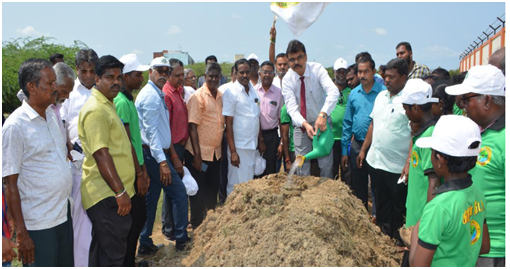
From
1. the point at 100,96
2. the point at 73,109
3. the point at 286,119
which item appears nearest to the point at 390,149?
the point at 286,119

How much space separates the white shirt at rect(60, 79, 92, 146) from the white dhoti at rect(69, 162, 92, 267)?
85cm

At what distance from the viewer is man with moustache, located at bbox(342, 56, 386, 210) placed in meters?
5.05

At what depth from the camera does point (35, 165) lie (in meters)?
2.71

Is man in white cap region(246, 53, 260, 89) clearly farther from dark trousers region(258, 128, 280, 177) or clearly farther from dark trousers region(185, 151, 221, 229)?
dark trousers region(185, 151, 221, 229)

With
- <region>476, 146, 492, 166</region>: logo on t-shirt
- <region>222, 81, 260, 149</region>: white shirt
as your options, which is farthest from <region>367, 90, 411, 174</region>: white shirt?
<region>476, 146, 492, 166</region>: logo on t-shirt

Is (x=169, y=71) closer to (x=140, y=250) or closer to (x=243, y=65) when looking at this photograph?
(x=243, y=65)

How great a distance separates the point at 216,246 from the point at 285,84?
225 centimetres

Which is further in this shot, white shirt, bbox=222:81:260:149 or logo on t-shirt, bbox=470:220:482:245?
white shirt, bbox=222:81:260:149

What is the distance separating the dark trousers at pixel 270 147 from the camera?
5.82 metres

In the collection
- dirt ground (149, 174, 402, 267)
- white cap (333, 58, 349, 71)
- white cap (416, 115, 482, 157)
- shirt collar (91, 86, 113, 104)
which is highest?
white cap (333, 58, 349, 71)

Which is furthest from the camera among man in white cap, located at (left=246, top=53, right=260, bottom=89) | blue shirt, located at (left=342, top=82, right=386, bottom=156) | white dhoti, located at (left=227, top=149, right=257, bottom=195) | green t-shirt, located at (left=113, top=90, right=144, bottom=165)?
man in white cap, located at (left=246, top=53, right=260, bottom=89)

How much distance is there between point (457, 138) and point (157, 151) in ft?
10.0

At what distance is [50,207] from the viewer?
110 inches

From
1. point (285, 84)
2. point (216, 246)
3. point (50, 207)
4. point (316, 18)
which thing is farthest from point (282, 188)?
point (50, 207)
